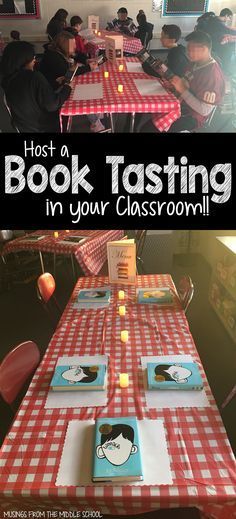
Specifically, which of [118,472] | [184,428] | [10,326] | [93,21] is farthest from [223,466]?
[93,21]

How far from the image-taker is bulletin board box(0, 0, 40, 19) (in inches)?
307

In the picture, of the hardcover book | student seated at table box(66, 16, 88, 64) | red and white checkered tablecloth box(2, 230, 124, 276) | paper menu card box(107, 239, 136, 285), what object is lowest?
red and white checkered tablecloth box(2, 230, 124, 276)

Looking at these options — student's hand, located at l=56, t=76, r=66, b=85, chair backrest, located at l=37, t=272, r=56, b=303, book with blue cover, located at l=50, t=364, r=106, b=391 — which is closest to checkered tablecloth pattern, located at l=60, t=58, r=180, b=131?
student's hand, located at l=56, t=76, r=66, b=85

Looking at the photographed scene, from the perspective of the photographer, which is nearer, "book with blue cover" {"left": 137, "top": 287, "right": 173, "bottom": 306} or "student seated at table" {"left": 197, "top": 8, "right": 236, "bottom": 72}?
"book with blue cover" {"left": 137, "top": 287, "right": 173, "bottom": 306}

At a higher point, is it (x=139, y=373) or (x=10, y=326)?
(x=139, y=373)

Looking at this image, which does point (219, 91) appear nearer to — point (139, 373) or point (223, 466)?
point (139, 373)

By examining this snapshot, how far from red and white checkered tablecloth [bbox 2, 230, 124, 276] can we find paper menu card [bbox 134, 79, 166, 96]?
1.29m

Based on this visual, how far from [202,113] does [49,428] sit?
122 inches

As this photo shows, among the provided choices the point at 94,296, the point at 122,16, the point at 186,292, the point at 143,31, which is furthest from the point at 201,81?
the point at 122,16

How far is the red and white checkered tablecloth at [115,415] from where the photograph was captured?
113cm

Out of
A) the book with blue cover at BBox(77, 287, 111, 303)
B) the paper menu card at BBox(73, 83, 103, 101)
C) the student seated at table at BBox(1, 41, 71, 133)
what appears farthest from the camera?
the paper menu card at BBox(73, 83, 103, 101)

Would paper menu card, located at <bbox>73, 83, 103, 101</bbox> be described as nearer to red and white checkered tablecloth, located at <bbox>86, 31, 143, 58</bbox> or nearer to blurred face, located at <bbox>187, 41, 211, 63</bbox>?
blurred face, located at <bbox>187, 41, 211, 63</bbox>

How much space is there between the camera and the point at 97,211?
9.16 feet

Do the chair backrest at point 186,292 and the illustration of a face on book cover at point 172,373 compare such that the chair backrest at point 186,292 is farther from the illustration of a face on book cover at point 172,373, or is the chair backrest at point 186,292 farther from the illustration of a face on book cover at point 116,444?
the illustration of a face on book cover at point 116,444
